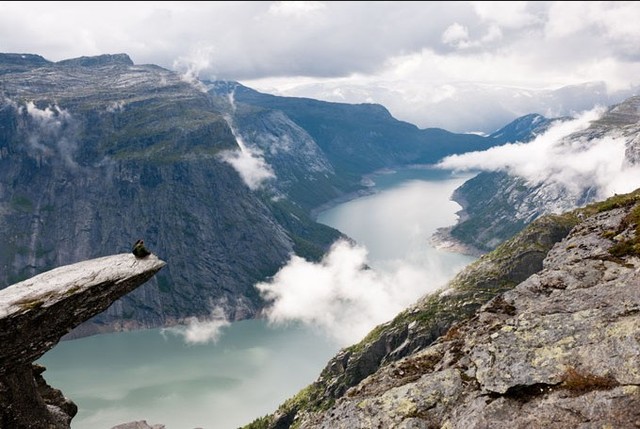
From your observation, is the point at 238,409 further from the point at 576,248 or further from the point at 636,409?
the point at 636,409

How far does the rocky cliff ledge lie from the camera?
22.0 meters

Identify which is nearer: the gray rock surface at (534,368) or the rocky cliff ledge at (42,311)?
the gray rock surface at (534,368)

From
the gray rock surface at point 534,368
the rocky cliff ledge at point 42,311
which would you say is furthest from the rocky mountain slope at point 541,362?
the rocky cliff ledge at point 42,311

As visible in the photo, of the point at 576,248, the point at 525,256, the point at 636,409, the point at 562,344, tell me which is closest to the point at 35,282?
the point at 562,344

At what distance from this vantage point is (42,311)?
22203 mm

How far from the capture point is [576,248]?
113ft

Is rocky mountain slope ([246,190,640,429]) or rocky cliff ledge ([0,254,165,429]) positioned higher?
rocky cliff ledge ([0,254,165,429])

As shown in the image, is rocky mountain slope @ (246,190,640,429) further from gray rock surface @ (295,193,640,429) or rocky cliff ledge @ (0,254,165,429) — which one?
rocky cliff ledge @ (0,254,165,429)

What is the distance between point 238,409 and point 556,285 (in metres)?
187

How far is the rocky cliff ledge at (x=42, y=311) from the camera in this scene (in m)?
22.0

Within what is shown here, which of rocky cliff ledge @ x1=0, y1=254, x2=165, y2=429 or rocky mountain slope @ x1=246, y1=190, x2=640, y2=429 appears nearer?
rocky mountain slope @ x1=246, y1=190, x2=640, y2=429

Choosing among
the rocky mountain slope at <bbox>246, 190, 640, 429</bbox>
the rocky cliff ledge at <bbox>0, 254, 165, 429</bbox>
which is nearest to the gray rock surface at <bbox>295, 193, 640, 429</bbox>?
the rocky mountain slope at <bbox>246, 190, 640, 429</bbox>

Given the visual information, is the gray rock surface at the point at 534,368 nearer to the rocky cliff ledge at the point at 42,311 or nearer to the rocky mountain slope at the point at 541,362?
the rocky mountain slope at the point at 541,362

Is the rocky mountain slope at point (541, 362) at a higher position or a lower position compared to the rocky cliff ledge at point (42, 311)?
lower
